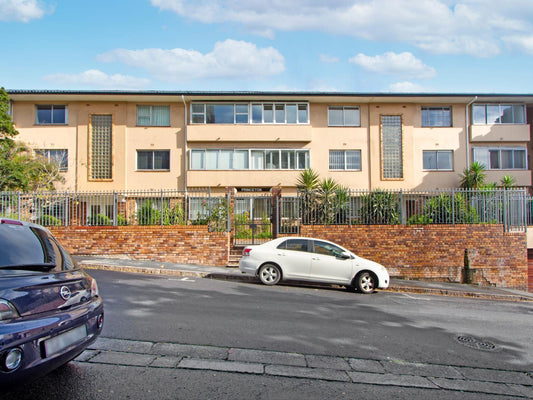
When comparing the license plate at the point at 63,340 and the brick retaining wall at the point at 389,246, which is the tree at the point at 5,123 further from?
→ the license plate at the point at 63,340

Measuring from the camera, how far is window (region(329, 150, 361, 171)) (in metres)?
27.9

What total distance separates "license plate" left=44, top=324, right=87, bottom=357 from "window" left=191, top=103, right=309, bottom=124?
23728 millimetres

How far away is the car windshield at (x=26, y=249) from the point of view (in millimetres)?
3803

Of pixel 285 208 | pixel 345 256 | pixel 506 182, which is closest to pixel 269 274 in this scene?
pixel 345 256

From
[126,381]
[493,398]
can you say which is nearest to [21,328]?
[126,381]

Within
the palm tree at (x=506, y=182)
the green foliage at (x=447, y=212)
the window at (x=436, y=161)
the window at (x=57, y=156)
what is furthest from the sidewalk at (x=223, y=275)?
the palm tree at (x=506, y=182)

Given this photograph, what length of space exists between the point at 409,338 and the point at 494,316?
3654 mm

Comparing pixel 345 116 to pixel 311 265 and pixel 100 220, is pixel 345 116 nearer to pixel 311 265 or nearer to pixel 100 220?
pixel 100 220

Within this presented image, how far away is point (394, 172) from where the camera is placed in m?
27.7

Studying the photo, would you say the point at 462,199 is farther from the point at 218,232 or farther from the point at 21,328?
the point at 21,328

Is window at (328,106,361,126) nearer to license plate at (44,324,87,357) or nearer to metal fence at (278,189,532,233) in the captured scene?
metal fence at (278,189,532,233)

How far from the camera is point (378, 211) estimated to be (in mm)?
16016

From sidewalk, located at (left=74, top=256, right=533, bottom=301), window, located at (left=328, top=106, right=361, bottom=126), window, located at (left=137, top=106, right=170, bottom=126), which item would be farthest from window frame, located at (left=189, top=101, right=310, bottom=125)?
sidewalk, located at (left=74, top=256, right=533, bottom=301)

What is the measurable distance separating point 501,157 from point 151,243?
2363 cm
